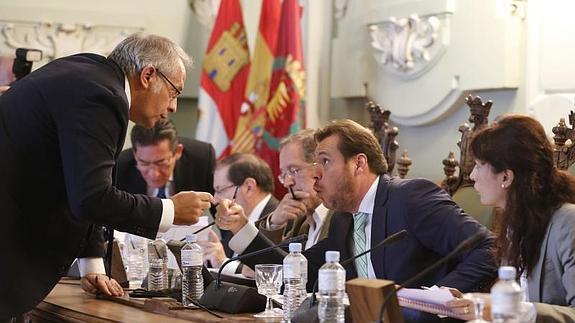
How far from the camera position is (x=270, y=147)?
604 cm

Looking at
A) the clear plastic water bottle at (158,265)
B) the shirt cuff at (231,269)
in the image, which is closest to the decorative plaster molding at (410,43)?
the shirt cuff at (231,269)

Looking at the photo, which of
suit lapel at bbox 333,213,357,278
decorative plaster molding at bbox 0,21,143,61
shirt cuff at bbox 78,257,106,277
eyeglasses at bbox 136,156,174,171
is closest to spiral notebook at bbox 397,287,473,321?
suit lapel at bbox 333,213,357,278

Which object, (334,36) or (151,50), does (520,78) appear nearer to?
(334,36)

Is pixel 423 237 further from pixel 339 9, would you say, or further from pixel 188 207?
pixel 339 9

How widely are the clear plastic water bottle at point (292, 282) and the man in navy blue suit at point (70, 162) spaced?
0.32 m

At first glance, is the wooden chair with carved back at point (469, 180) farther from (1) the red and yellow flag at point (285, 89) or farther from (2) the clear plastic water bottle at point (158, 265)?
(1) the red and yellow flag at point (285, 89)

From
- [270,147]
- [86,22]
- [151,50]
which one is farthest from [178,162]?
[151,50]

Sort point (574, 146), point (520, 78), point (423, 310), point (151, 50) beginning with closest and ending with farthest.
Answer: point (423, 310), point (151, 50), point (574, 146), point (520, 78)

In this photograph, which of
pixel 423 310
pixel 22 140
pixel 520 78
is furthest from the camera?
pixel 520 78

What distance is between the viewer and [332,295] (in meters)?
2.47

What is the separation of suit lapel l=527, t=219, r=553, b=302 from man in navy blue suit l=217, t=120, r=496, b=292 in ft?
1.03

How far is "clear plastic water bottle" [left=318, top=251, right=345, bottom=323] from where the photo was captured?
2449 millimetres

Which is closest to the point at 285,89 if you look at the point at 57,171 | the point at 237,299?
the point at 237,299

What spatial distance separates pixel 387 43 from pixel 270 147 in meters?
0.93
